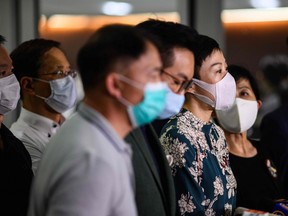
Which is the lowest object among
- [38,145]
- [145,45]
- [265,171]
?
[265,171]

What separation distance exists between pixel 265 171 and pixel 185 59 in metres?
1.00

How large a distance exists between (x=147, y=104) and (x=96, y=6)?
273cm

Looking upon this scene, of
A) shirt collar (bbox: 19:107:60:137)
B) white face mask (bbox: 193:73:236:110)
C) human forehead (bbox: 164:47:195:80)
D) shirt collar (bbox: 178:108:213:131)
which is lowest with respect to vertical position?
shirt collar (bbox: 19:107:60:137)

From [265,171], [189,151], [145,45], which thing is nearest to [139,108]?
[145,45]

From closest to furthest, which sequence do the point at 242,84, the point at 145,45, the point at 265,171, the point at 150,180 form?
the point at 145,45
the point at 150,180
the point at 265,171
the point at 242,84

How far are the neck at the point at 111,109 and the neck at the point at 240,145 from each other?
1411 millimetres

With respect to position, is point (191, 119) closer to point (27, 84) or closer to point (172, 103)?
point (172, 103)

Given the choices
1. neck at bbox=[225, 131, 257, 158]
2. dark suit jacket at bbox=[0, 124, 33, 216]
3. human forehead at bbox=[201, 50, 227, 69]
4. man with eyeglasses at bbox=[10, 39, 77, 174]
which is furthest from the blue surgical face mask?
neck at bbox=[225, 131, 257, 158]

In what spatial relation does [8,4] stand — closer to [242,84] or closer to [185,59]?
[242,84]

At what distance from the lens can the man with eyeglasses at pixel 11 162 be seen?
6.41 ft

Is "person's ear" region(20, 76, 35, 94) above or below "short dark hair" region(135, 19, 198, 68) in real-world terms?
below

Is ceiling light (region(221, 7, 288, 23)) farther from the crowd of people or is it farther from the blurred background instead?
the crowd of people

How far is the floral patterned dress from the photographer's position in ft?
6.62

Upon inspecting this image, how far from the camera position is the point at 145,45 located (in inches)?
55.1
